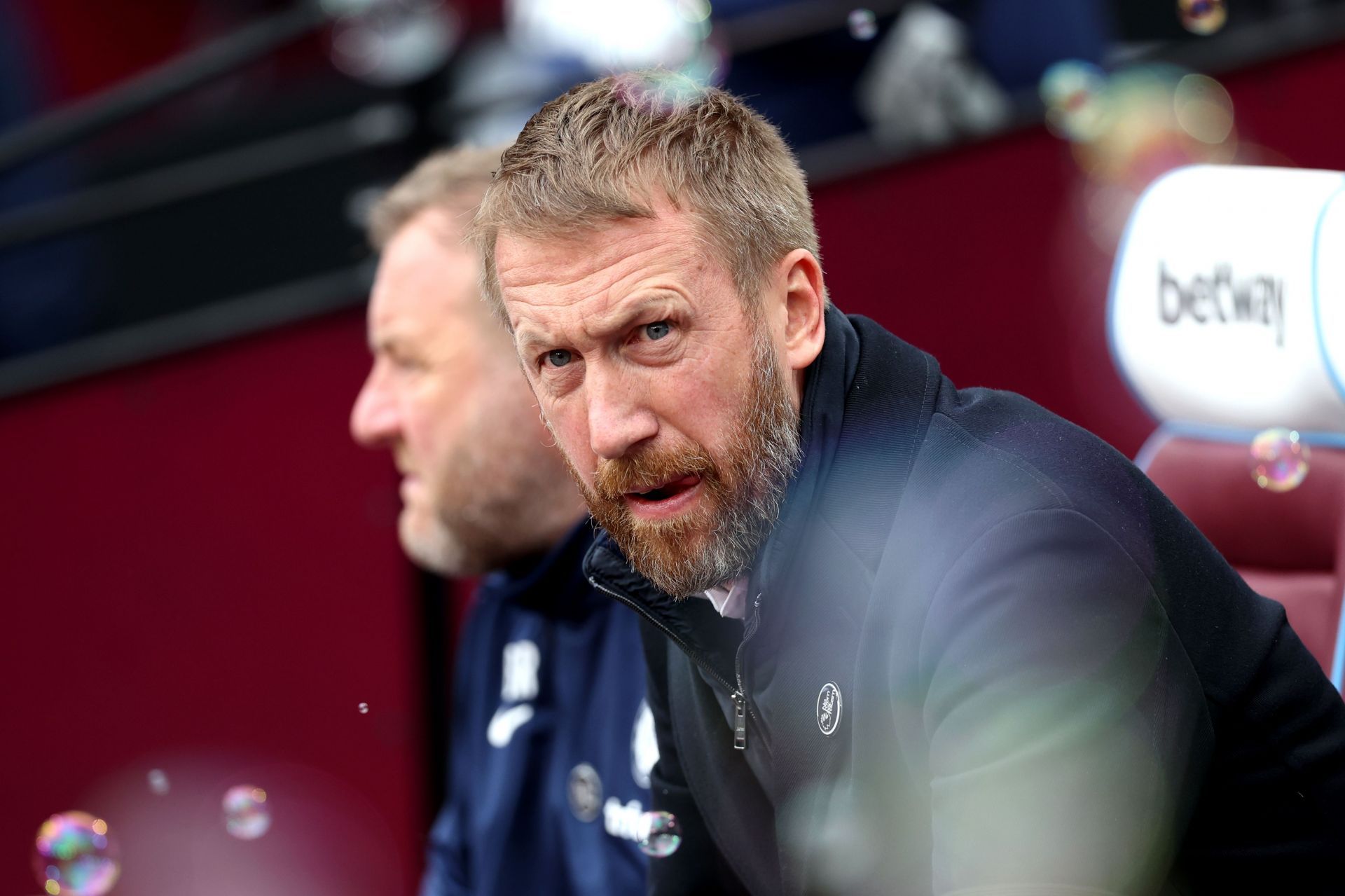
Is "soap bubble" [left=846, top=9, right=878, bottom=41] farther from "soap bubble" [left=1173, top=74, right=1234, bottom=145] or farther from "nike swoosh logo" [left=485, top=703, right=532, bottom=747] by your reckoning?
"nike swoosh logo" [left=485, top=703, right=532, bottom=747]

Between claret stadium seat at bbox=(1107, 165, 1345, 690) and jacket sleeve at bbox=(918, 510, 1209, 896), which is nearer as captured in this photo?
jacket sleeve at bbox=(918, 510, 1209, 896)

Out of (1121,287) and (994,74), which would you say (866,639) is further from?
(994,74)

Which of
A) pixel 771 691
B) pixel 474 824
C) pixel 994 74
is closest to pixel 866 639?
pixel 771 691

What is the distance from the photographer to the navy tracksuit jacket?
2350 mm

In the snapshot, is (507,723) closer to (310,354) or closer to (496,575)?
(496,575)

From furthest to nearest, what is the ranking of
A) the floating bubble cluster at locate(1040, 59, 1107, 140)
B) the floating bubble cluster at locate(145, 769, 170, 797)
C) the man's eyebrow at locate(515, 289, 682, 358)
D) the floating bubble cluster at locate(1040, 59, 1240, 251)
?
the floating bubble cluster at locate(145, 769, 170, 797)
the floating bubble cluster at locate(1040, 59, 1240, 251)
the floating bubble cluster at locate(1040, 59, 1107, 140)
the man's eyebrow at locate(515, 289, 682, 358)

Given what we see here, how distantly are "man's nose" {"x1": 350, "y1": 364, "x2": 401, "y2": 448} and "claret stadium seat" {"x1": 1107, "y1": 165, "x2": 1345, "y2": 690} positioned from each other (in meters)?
1.26

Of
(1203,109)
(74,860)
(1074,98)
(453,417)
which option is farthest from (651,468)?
(1203,109)

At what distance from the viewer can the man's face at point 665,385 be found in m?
1.55

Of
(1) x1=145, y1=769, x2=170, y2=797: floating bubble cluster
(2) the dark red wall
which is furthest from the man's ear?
(1) x1=145, y1=769, x2=170, y2=797: floating bubble cluster

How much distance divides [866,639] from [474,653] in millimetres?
1397

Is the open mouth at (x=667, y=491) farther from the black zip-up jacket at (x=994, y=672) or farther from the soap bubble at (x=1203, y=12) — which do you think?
the soap bubble at (x=1203, y=12)

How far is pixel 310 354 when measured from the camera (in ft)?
11.9

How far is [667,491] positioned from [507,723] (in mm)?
1040
